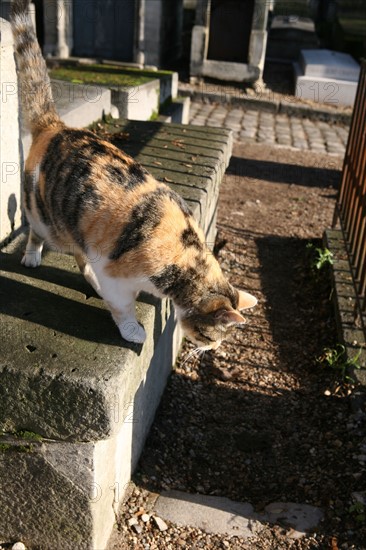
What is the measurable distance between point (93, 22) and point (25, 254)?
10741 millimetres

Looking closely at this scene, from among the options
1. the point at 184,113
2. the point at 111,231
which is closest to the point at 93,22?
the point at 184,113

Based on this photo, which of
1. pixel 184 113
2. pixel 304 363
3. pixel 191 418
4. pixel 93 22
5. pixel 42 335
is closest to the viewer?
pixel 42 335

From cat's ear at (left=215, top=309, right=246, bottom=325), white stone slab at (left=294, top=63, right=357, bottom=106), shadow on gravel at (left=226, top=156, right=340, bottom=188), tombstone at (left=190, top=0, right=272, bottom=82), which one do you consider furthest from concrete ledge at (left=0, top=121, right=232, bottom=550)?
tombstone at (left=190, top=0, right=272, bottom=82)

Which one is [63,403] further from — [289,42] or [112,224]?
[289,42]

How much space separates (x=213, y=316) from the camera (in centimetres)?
266

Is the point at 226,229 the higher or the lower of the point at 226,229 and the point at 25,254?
the lower

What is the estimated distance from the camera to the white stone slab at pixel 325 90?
1210 cm

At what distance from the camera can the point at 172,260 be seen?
2504mm

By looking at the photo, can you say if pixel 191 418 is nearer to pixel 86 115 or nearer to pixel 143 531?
pixel 143 531

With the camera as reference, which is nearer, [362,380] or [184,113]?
[362,380]

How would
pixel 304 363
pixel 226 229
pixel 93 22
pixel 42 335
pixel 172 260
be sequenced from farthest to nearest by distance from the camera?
pixel 93 22
pixel 226 229
pixel 304 363
pixel 172 260
pixel 42 335

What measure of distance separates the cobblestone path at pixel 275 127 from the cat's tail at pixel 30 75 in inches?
272

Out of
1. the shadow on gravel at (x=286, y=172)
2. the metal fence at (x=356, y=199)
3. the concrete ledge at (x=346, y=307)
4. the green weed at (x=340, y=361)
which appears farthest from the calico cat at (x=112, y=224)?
the shadow on gravel at (x=286, y=172)

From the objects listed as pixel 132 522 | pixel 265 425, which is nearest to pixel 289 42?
pixel 265 425
